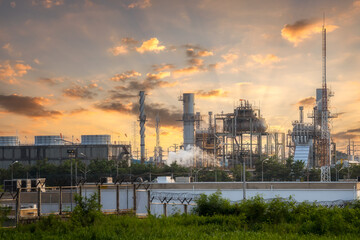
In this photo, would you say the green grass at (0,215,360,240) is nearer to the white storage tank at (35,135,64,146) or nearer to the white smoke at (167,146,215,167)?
the white smoke at (167,146,215,167)

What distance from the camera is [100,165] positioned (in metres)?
111

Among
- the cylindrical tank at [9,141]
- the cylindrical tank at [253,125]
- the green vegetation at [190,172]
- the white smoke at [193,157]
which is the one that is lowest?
the green vegetation at [190,172]

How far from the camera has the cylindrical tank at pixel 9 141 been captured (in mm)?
143625

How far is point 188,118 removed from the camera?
118 meters

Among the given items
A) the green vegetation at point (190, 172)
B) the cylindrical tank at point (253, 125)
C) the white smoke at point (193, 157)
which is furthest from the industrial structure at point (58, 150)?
the cylindrical tank at point (253, 125)

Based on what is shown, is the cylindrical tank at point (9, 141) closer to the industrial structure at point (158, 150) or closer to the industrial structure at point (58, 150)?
the industrial structure at point (58, 150)

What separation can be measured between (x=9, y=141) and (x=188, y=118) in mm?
60341

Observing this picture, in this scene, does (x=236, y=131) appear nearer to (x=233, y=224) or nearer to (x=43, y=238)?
(x=233, y=224)

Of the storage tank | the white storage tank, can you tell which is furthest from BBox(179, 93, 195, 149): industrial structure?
the white storage tank

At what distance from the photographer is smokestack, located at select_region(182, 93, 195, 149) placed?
388ft

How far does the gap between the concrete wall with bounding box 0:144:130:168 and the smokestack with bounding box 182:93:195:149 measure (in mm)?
23600

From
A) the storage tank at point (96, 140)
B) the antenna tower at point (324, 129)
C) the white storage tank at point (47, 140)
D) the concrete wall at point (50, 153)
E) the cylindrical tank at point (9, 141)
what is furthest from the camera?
the cylindrical tank at point (9, 141)

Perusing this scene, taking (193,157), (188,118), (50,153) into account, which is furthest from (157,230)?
(50,153)

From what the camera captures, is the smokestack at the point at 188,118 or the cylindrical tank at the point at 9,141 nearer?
the smokestack at the point at 188,118
